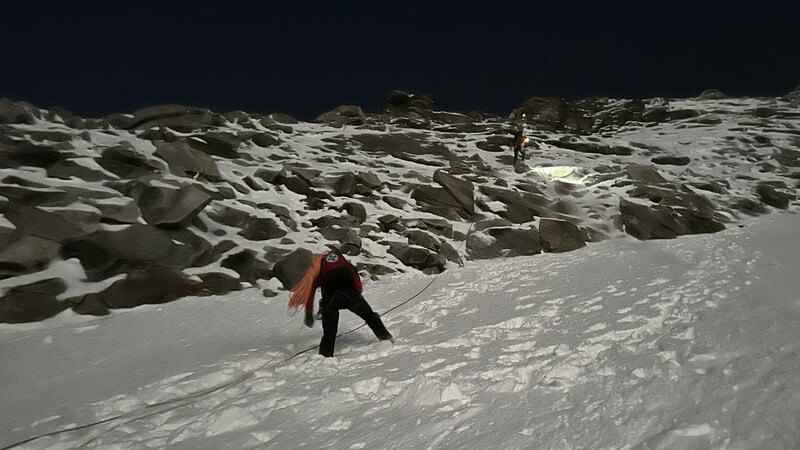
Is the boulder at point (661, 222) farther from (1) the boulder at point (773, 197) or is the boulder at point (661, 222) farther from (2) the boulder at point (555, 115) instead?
(2) the boulder at point (555, 115)

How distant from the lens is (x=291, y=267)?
995 cm

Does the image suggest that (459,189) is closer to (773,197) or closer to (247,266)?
(247,266)

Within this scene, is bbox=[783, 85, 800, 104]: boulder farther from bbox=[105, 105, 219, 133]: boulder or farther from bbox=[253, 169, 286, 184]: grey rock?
bbox=[105, 105, 219, 133]: boulder

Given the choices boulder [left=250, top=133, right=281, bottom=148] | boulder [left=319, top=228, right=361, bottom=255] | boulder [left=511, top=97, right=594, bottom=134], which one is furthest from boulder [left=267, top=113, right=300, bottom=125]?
boulder [left=511, top=97, right=594, bottom=134]

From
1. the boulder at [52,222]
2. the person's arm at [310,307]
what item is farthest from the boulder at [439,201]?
the boulder at [52,222]

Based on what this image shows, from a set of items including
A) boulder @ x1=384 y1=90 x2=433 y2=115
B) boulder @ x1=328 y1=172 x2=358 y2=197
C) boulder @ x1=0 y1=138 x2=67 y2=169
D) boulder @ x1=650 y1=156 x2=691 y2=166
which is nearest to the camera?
boulder @ x1=0 y1=138 x2=67 y2=169

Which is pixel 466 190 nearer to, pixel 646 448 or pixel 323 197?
pixel 323 197

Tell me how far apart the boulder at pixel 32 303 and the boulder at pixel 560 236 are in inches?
475

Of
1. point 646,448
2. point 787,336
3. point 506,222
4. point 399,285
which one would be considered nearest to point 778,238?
point 506,222

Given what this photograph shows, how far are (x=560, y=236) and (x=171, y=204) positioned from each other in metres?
11.3

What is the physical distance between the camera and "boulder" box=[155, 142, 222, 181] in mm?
13070

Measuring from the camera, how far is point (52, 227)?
907 cm

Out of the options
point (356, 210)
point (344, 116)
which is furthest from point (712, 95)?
point (356, 210)

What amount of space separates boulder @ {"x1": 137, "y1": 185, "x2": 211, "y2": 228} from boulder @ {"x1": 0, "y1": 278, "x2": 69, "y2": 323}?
A: 2.62 m
